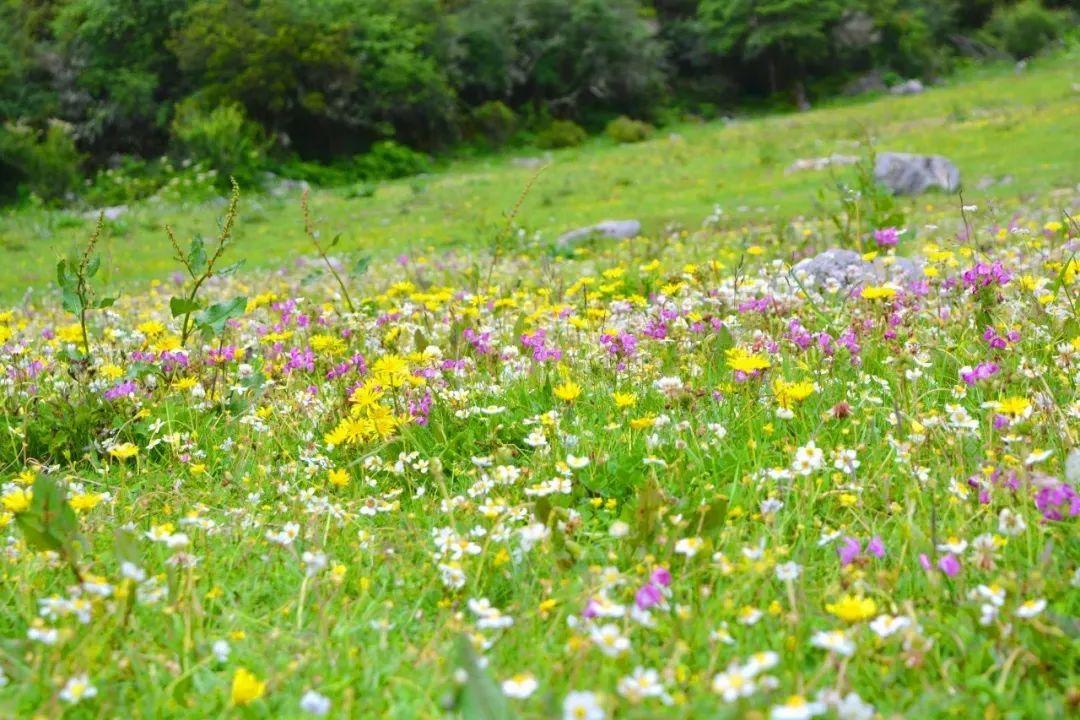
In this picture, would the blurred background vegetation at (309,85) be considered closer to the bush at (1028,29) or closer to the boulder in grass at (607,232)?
the bush at (1028,29)

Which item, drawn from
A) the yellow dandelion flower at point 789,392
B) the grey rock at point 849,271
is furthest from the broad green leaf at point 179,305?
the grey rock at point 849,271

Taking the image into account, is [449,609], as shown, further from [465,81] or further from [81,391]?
[465,81]

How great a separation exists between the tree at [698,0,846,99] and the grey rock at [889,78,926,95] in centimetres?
439

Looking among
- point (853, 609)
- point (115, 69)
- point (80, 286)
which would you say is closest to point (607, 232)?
point (80, 286)

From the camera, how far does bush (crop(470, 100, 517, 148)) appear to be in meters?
41.5

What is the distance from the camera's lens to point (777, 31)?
50375mm

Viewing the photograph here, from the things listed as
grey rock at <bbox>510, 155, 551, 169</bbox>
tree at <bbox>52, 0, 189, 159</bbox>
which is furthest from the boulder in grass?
tree at <bbox>52, 0, 189, 159</bbox>

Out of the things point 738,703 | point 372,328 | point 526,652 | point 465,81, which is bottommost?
point 465,81

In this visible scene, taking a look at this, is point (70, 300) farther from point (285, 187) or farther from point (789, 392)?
point (285, 187)

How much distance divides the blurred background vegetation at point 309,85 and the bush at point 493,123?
93 millimetres

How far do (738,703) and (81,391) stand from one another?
321 centimetres

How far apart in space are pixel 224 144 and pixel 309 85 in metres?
6.29

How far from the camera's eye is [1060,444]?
2.88 m

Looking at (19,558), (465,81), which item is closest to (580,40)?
(465,81)
